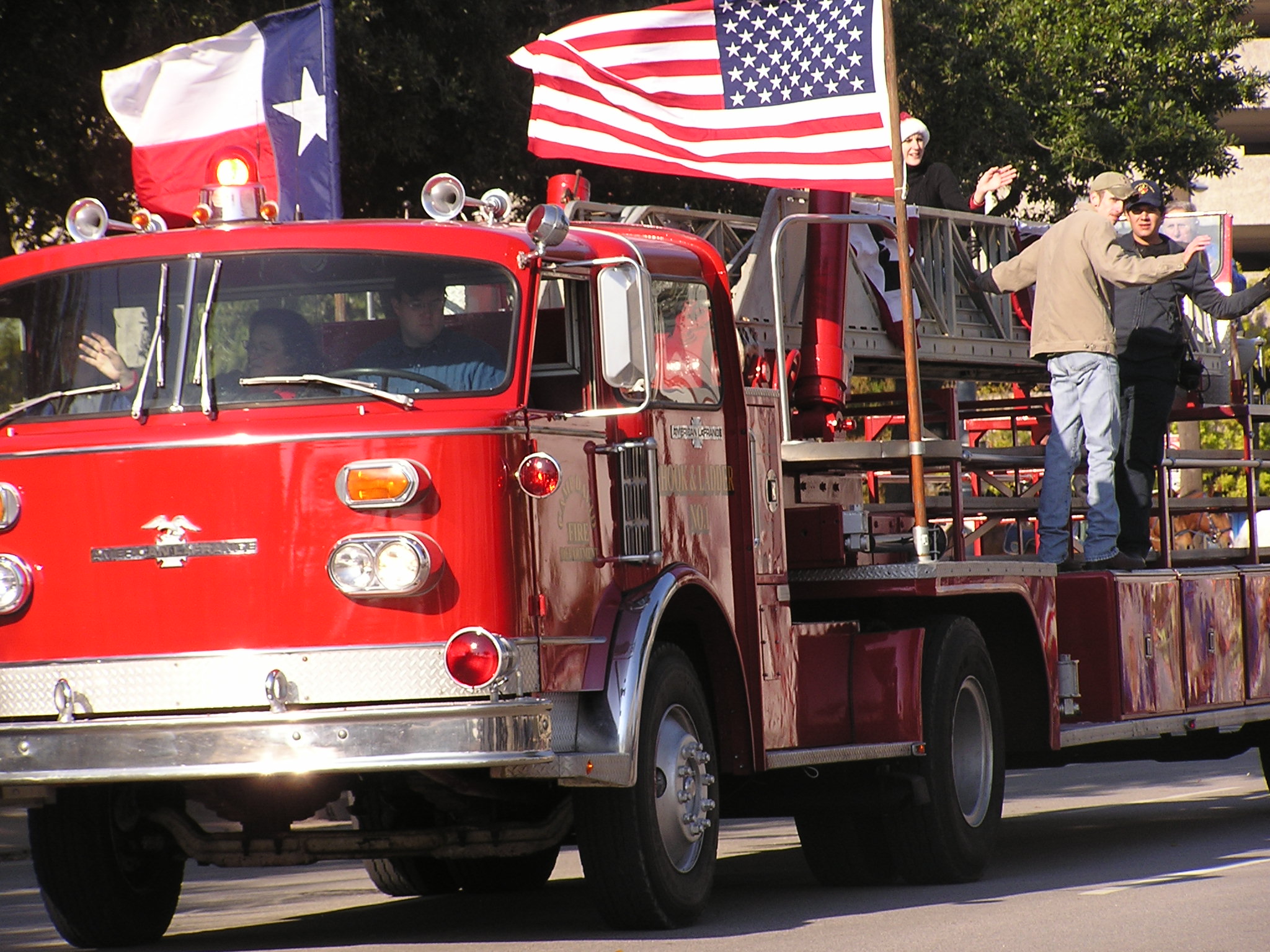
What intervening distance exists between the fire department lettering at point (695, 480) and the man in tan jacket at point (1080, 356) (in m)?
2.90

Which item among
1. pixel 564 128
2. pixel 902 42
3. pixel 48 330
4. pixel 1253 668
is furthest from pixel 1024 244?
pixel 902 42

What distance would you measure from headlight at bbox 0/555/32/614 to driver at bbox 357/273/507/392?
1.29 metres

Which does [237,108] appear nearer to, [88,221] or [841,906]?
[88,221]

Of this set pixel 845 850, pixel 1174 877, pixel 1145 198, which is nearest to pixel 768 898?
pixel 845 850

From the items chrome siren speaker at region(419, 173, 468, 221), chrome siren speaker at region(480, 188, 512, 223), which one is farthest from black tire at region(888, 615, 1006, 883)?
chrome siren speaker at region(419, 173, 468, 221)

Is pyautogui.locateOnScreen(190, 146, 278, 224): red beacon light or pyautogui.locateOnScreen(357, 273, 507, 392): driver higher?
pyautogui.locateOnScreen(190, 146, 278, 224): red beacon light

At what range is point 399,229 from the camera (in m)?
7.18

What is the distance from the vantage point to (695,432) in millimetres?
7859

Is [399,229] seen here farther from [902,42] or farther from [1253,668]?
[902,42]

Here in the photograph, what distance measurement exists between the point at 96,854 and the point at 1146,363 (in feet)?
20.8

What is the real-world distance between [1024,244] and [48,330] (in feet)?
22.1

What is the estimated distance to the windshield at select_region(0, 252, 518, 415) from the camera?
6.93 meters

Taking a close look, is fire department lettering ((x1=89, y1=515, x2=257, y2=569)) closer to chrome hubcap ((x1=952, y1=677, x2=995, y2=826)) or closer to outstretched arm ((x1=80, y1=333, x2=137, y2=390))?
outstretched arm ((x1=80, y1=333, x2=137, y2=390))

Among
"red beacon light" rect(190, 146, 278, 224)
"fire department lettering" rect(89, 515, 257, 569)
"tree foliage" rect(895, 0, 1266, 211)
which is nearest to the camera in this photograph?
"fire department lettering" rect(89, 515, 257, 569)
